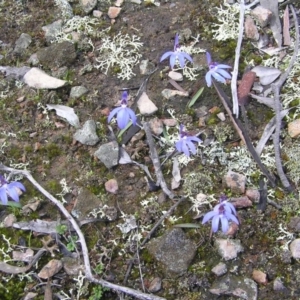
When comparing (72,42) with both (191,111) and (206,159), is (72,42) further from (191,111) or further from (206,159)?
(206,159)

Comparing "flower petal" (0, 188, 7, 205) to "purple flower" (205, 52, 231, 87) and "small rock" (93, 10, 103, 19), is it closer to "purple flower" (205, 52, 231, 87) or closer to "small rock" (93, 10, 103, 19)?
"purple flower" (205, 52, 231, 87)

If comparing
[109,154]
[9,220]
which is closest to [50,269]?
[9,220]

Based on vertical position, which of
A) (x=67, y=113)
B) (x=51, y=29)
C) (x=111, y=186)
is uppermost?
(x=51, y=29)

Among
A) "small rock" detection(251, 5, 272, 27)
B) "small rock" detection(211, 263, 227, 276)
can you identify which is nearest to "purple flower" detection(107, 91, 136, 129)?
"small rock" detection(211, 263, 227, 276)

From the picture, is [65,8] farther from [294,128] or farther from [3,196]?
[294,128]

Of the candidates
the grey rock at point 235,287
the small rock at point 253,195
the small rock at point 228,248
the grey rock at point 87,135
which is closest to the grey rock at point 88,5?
the grey rock at point 87,135

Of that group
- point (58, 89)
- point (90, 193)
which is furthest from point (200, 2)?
point (90, 193)

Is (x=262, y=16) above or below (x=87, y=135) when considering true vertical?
above
